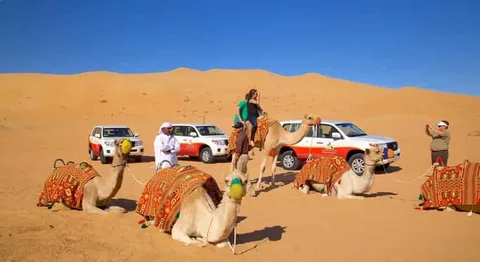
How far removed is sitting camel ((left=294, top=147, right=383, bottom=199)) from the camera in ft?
30.9

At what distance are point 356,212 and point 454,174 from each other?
207cm

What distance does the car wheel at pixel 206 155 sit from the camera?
18470 millimetres

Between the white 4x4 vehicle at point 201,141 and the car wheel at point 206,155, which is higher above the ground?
the white 4x4 vehicle at point 201,141

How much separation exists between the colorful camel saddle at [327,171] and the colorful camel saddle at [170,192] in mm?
3958

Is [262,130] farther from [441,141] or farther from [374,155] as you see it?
[441,141]

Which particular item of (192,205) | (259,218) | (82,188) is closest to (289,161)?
(259,218)

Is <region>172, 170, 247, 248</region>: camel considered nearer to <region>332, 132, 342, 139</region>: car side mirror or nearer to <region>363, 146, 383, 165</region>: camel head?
<region>363, 146, 383, 165</region>: camel head

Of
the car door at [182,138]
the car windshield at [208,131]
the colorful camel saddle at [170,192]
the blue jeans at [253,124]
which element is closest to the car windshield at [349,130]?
the blue jeans at [253,124]

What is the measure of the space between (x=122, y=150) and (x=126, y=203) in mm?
2802

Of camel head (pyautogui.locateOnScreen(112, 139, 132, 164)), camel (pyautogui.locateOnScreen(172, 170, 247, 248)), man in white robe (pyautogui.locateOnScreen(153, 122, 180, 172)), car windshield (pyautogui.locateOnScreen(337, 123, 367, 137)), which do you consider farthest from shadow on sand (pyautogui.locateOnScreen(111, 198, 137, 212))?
car windshield (pyautogui.locateOnScreen(337, 123, 367, 137))

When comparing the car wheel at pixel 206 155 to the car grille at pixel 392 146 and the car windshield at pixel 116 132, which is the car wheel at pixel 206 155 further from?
the car grille at pixel 392 146

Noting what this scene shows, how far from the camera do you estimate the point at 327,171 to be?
10289mm

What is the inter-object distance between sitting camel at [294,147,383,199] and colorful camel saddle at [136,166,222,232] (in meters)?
3.95

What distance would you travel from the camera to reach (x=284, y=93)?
6303 centimetres
